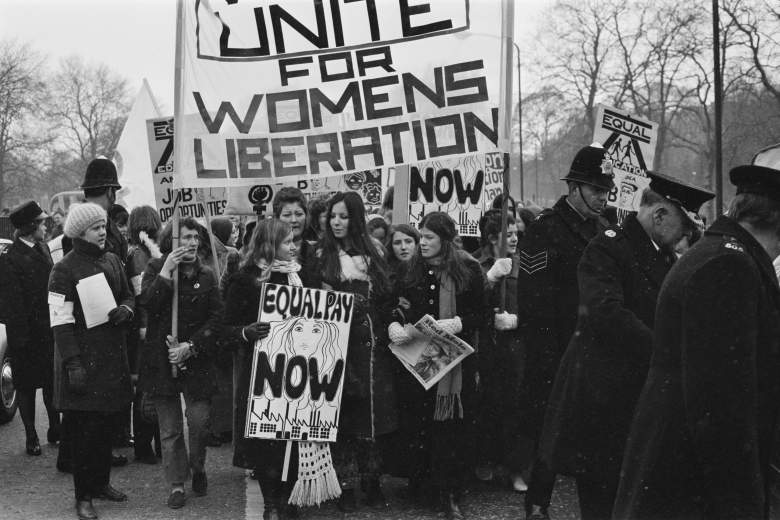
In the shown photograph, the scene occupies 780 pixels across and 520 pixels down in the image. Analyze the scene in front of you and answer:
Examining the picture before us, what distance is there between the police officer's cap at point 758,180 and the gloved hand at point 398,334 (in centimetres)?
315

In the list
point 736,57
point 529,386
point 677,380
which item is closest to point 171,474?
point 529,386

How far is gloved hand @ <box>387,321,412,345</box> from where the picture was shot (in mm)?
5508

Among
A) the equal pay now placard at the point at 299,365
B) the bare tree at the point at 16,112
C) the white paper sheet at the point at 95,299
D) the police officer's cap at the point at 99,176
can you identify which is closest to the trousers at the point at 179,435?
the white paper sheet at the point at 95,299

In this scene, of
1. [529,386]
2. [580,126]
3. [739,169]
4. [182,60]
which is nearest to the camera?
[739,169]

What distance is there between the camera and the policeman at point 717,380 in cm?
234

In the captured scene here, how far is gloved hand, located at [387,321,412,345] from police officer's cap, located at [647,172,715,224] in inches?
89.5

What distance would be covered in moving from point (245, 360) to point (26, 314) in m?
2.77

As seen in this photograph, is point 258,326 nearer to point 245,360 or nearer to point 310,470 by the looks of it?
point 245,360

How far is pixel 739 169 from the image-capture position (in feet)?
8.41

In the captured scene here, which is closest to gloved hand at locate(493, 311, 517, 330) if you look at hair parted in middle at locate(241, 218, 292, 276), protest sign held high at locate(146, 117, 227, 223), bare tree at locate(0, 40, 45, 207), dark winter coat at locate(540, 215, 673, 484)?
hair parted in middle at locate(241, 218, 292, 276)

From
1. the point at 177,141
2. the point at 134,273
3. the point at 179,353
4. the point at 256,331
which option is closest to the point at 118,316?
the point at 179,353

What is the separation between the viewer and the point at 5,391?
8.21 meters

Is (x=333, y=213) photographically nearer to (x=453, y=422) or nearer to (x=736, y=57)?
(x=453, y=422)

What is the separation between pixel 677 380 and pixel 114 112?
61.4 m
